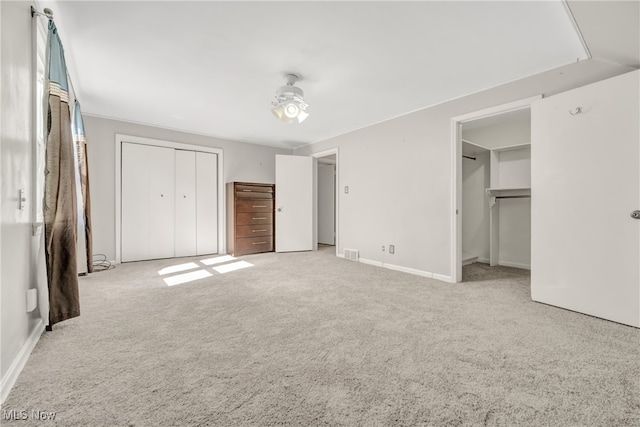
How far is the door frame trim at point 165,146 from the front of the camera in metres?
4.35

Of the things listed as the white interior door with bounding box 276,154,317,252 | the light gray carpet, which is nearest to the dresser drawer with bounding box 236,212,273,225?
the white interior door with bounding box 276,154,317,252

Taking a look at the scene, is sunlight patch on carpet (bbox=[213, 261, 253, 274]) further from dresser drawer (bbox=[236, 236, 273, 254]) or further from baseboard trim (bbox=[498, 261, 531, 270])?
baseboard trim (bbox=[498, 261, 531, 270])

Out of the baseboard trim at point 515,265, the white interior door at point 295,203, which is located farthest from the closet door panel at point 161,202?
the baseboard trim at point 515,265


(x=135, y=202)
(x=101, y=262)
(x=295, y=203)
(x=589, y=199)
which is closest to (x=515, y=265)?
(x=589, y=199)

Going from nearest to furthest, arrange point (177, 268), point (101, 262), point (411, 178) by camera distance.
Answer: point (411, 178), point (177, 268), point (101, 262)

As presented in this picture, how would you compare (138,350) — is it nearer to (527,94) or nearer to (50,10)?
(50,10)

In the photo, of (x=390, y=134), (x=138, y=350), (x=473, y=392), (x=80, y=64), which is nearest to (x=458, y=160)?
(x=390, y=134)

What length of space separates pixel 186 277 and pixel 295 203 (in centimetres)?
264

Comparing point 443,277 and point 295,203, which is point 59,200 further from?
point 295,203

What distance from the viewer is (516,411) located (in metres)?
1.18

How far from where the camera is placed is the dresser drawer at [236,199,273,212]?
5.15 m

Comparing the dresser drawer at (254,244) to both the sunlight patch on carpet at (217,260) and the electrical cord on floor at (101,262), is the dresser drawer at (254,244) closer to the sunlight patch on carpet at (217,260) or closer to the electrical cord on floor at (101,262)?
the sunlight patch on carpet at (217,260)

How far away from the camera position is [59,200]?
1.92 meters

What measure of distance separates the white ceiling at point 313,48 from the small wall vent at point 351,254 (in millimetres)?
2306
